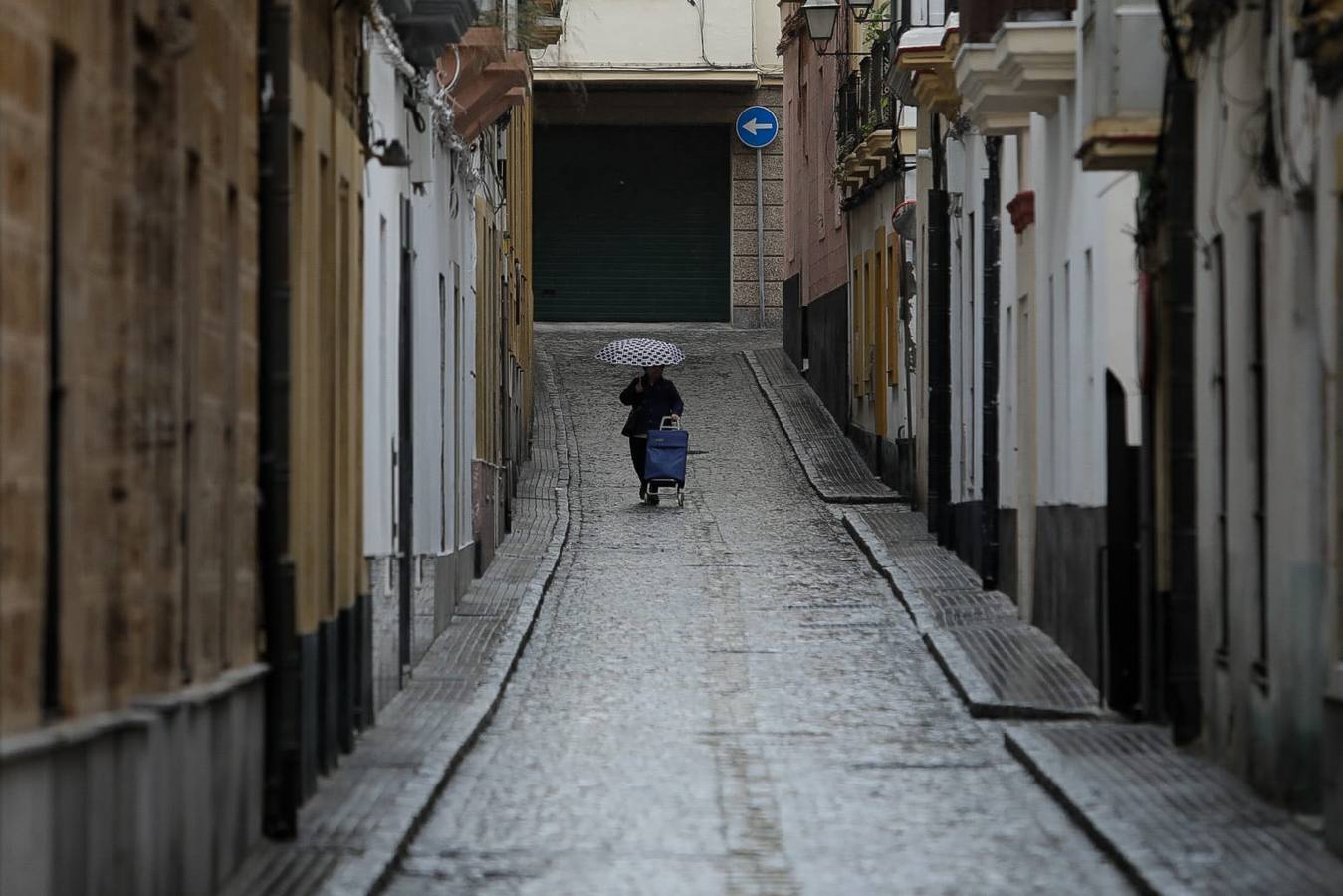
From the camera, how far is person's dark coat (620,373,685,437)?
31.5 metres

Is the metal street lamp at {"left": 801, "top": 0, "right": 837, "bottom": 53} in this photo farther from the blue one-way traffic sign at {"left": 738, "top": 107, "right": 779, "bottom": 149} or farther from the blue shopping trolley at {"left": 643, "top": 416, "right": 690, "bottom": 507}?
the blue one-way traffic sign at {"left": 738, "top": 107, "right": 779, "bottom": 149}

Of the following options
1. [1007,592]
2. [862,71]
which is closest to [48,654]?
[1007,592]

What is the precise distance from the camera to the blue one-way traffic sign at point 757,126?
52.2 meters

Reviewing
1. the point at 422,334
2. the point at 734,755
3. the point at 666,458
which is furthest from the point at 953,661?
the point at 666,458

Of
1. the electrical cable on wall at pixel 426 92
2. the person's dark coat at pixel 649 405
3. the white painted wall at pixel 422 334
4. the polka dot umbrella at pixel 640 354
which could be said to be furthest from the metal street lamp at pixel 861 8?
the white painted wall at pixel 422 334

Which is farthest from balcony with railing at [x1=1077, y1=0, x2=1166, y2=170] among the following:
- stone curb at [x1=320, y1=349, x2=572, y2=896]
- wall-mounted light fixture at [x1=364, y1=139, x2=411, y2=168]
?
stone curb at [x1=320, y1=349, x2=572, y2=896]

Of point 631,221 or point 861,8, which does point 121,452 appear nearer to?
point 861,8

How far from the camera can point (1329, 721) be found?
35.1 feet

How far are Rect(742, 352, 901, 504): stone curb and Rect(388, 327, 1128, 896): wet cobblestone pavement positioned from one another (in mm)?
2605

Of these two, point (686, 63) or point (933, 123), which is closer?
point (933, 123)

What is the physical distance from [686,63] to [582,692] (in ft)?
114

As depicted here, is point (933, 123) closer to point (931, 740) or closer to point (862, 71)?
point (862, 71)

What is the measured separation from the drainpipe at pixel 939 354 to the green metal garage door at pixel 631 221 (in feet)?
84.4

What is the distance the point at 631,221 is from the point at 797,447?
1799cm
